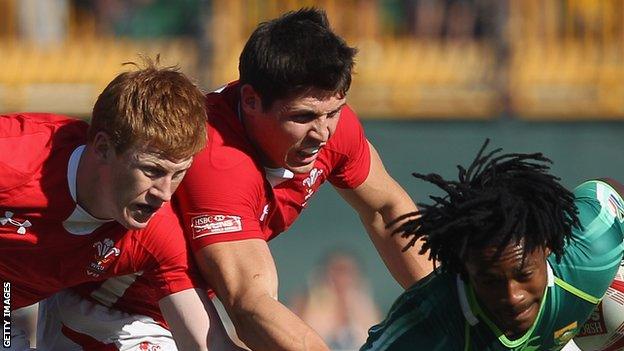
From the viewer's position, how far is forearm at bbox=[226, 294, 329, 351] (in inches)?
153

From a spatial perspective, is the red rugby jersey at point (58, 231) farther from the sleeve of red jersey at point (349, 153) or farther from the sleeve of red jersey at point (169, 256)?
the sleeve of red jersey at point (349, 153)

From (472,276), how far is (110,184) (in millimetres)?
1117

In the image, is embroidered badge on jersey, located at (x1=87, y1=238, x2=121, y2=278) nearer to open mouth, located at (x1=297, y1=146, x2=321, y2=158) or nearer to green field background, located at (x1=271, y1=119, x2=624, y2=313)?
open mouth, located at (x1=297, y1=146, x2=321, y2=158)

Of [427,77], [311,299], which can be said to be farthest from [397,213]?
[427,77]

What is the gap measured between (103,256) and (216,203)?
403mm

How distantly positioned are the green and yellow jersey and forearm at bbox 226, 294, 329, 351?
213mm

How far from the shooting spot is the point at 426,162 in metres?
9.88

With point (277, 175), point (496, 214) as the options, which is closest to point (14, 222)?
point (277, 175)

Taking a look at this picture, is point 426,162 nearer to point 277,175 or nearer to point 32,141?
point 277,175

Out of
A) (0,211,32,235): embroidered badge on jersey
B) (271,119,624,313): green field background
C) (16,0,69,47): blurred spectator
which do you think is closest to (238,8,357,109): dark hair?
(0,211,32,235): embroidered badge on jersey

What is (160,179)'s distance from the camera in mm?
3742

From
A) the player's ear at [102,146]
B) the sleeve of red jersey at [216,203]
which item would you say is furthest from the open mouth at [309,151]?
the player's ear at [102,146]

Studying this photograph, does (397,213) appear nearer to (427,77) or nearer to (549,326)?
(549,326)

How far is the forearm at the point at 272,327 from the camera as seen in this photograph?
3.89 m
